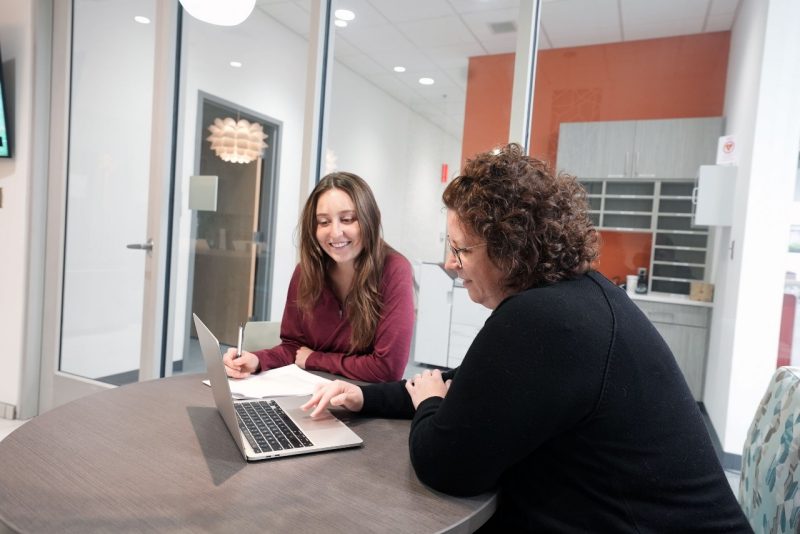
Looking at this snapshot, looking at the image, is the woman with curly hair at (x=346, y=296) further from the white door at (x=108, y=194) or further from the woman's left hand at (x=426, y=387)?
the white door at (x=108, y=194)

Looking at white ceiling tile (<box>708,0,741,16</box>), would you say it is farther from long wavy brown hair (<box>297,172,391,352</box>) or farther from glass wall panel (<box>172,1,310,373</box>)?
long wavy brown hair (<box>297,172,391,352</box>)

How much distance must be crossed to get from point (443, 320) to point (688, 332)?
1737 mm

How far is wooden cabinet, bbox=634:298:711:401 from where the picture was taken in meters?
3.72

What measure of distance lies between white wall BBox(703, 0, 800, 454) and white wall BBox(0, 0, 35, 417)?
384cm

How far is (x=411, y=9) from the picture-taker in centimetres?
269

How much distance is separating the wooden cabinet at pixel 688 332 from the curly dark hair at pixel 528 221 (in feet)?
10.1

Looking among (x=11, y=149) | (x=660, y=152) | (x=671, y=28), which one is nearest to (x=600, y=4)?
(x=671, y=28)

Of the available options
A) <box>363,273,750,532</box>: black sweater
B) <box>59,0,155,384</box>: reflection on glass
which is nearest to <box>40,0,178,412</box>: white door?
Result: <box>59,0,155,384</box>: reflection on glass

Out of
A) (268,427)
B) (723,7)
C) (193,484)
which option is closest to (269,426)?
(268,427)

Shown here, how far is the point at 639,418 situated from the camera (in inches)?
33.0

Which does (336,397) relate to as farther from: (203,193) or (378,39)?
(378,39)

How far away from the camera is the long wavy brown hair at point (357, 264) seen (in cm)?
165

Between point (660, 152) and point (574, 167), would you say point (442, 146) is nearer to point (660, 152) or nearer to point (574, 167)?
point (574, 167)

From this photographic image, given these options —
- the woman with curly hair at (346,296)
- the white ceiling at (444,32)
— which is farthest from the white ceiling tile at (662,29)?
the woman with curly hair at (346,296)
